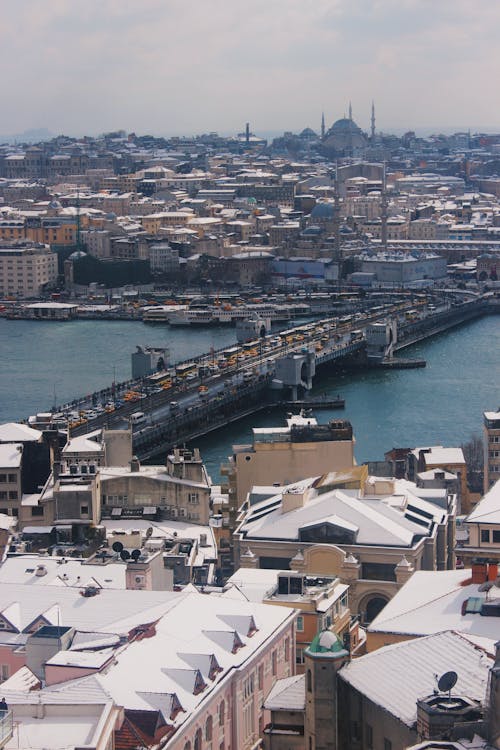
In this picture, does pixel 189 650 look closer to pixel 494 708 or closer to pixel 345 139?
pixel 494 708

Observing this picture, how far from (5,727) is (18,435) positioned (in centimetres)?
788

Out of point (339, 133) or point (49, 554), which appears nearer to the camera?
point (49, 554)

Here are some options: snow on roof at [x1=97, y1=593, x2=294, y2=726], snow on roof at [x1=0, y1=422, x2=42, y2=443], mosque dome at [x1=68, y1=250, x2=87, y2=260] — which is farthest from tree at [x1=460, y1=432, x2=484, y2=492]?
mosque dome at [x1=68, y1=250, x2=87, y2=260]

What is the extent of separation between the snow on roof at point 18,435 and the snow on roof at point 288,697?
6.23m

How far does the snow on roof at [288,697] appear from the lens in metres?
6.91

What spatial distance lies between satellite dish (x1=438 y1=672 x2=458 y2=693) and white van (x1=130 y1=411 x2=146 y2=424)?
13.4 m

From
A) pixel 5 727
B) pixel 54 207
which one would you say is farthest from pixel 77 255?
pixel 5 727

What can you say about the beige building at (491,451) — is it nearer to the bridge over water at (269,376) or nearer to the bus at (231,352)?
the bridge over water at (269,376)

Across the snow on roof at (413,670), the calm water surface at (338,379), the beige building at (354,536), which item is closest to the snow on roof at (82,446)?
the beige building at (354,536)

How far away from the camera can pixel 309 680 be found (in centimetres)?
664

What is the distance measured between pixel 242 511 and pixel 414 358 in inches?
650

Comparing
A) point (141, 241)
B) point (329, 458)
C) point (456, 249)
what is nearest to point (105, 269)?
point (141, 241)

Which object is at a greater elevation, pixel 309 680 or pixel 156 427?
pixel 309 680

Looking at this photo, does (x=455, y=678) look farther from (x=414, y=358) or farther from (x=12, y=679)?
(x=414, y=358)
